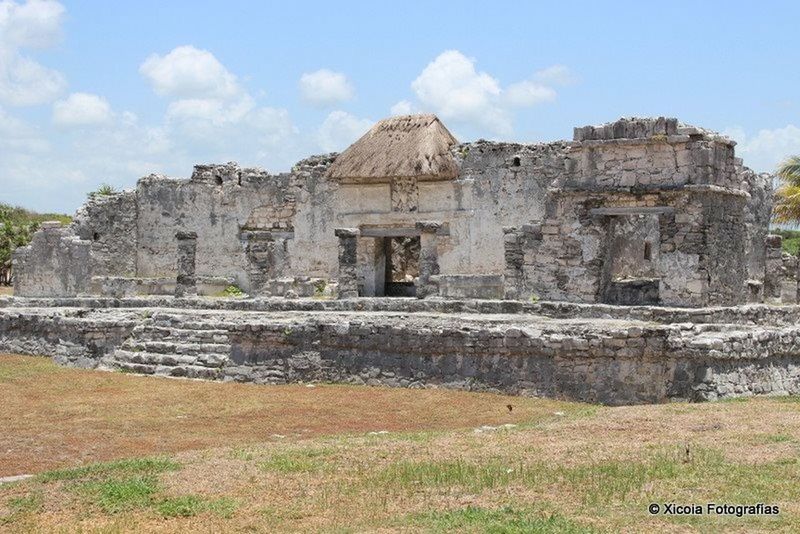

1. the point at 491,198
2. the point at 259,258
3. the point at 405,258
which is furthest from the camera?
the point at 405,258

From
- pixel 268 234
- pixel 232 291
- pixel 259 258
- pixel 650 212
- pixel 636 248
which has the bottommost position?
pixel 232 291

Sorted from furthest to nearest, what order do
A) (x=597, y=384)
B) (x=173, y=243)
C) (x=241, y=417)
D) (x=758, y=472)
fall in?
(x=173, y=243)
(x=597, y=384)
(x=241, y=417)
(x=758, y=472)

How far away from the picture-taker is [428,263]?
23.3m

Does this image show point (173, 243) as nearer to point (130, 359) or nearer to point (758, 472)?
point (130, 359)

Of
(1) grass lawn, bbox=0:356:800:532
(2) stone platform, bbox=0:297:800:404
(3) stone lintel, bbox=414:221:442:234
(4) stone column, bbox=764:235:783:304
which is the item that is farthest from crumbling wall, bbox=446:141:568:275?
(1) grass lawn, bbox=0:356:800:532

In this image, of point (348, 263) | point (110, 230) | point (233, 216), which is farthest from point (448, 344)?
point (110, 230)

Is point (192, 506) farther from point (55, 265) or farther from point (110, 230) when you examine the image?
point (110, 230)

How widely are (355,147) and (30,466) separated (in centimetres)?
1887

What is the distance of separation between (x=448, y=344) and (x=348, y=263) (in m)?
9.68

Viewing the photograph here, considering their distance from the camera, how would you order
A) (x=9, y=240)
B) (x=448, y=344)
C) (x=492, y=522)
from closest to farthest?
(x=492, y=522)
(x=448, y=344)
(x=9, y=240)

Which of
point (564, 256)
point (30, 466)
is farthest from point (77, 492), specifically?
point (564, 256)

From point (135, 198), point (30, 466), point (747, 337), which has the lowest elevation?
point (30, 466)

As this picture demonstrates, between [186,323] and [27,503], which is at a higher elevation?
[186,323]

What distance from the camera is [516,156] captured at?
1020 inches
